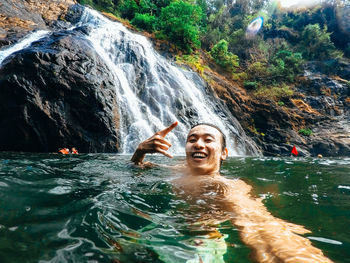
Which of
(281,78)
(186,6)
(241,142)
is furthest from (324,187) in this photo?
(281,78)

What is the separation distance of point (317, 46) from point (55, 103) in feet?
Result: 99.6

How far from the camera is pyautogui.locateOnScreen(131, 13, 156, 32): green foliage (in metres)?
20.1

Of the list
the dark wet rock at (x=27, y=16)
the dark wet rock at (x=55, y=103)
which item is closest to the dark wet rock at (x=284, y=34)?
the dark wet rock at (x=27, y=16)

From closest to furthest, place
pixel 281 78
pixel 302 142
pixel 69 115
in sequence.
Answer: pixel 69 115, pixel 302 142, pixel 281 78

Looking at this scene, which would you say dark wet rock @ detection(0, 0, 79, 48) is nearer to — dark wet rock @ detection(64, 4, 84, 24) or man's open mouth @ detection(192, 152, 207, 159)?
dark wet rock @ detection(64, 4, 84, 24)

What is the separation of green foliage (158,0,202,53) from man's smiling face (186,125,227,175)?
17629 millimetres

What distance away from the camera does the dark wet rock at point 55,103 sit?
7180 mm

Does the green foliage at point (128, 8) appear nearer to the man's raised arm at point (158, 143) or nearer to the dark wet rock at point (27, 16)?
the dark wet rock at point (27, 16)

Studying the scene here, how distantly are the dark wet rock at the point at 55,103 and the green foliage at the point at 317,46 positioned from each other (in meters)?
27.2

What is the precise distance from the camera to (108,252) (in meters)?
1.08

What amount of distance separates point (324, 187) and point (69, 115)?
26.0ft

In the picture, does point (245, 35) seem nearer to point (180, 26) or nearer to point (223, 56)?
point (223, 56)

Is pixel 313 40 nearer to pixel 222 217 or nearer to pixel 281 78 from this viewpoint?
pixel 281 78

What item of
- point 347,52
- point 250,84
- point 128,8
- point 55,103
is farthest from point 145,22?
point 347,52
